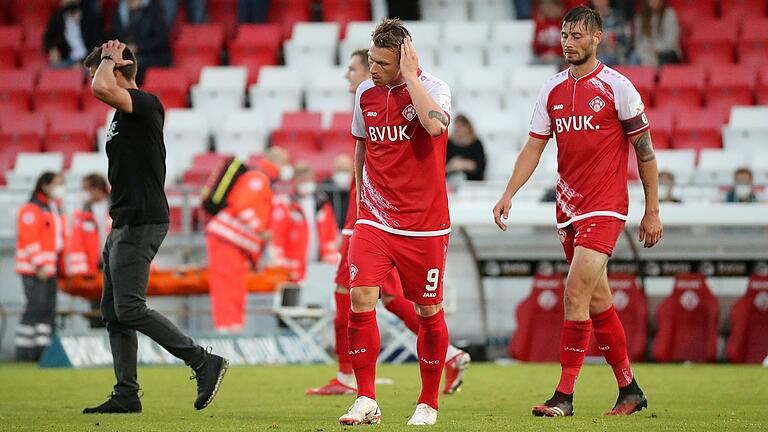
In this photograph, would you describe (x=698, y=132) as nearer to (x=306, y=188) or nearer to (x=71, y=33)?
(x=306, y=188)

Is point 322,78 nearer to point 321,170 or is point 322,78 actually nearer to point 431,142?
point 321,170

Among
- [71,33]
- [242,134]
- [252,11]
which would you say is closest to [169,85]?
[242,134]

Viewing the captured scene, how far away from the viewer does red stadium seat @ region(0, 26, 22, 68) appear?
2127 cm

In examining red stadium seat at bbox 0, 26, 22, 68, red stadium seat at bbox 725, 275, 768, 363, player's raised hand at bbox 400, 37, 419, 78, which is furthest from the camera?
red stadium seat at bbox 0, 26, 22, 68

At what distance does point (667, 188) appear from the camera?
46.5 feet

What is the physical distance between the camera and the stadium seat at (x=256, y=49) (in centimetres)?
2014

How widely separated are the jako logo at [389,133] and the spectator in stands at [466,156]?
29.7ft

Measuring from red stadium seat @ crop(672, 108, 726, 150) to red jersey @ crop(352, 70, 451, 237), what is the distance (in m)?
11.4

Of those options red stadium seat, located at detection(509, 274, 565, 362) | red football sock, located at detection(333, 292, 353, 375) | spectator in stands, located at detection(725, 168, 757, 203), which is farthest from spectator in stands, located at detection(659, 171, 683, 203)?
red football sock, located at detection(333, 292, 353, 375)

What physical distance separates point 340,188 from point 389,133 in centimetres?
899

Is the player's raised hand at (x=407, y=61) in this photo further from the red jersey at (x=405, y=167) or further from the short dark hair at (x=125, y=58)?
the short dark hair at (x=125, y=58)

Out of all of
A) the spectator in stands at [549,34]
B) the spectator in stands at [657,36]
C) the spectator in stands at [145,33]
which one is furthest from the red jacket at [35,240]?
the spectator in stands at [657,36]

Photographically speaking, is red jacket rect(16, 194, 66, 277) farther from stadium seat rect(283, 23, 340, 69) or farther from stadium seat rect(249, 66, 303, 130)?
stadium seat rect(283, 23, 340, 69)

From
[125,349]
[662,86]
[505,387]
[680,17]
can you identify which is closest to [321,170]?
[662,86]
